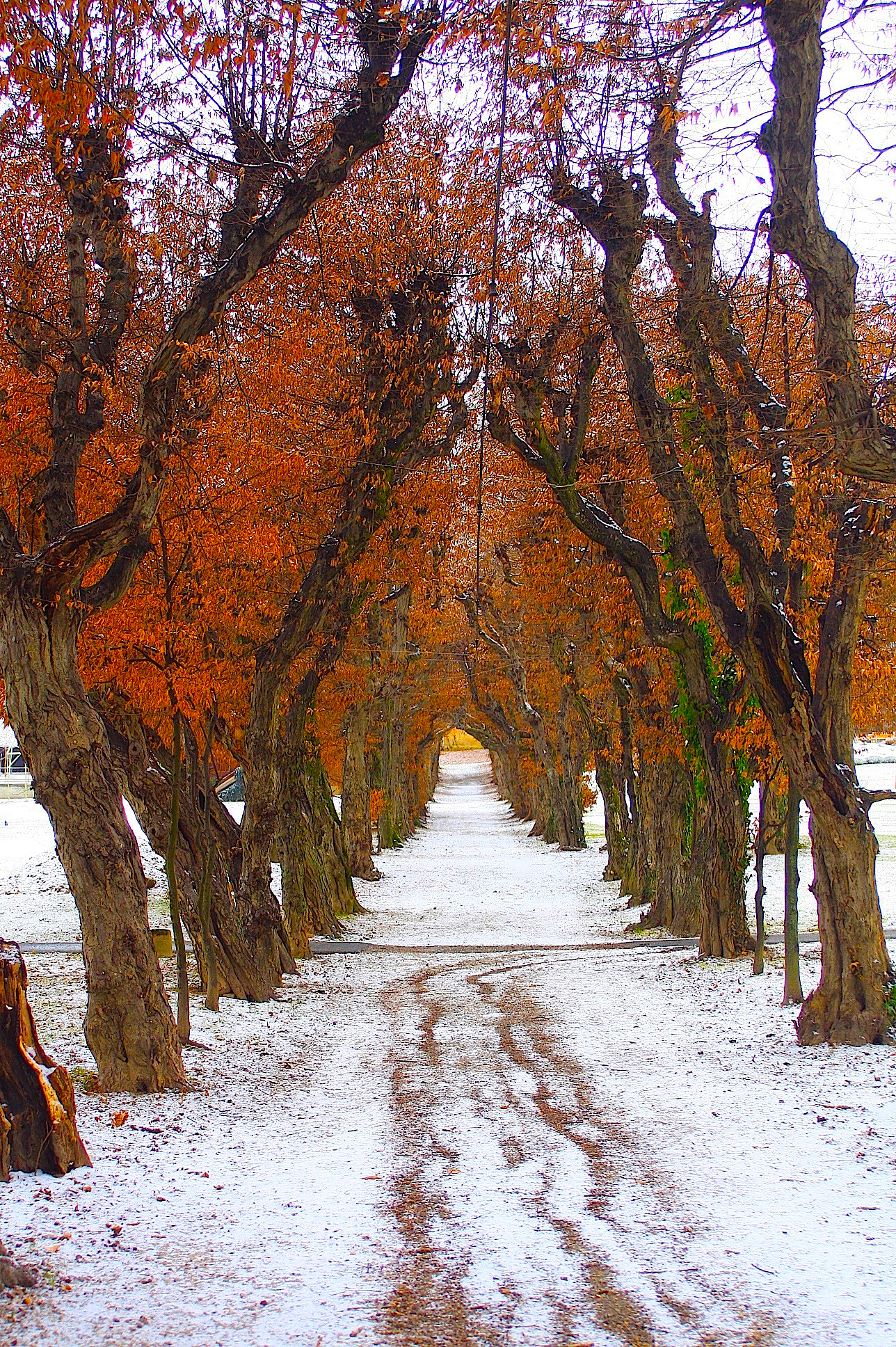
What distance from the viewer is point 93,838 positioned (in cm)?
746

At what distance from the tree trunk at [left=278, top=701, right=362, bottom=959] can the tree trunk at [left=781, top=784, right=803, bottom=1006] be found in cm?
567

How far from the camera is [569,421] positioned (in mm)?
13383

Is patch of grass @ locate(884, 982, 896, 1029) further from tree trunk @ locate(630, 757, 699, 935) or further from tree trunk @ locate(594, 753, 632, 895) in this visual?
tree trunk @ locate(594, 753, 632, 895)

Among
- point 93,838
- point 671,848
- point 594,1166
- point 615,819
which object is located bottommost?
point 594,1166

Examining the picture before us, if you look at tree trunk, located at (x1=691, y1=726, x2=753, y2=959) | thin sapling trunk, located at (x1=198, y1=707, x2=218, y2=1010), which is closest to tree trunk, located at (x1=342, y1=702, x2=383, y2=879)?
tree trunk, located at (x1=691, y1=726, x2=753, y2=959)

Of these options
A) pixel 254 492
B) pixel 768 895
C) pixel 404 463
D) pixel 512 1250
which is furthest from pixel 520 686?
pixel 512 1250

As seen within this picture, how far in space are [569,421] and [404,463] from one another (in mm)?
2175

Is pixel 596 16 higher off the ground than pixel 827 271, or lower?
higher

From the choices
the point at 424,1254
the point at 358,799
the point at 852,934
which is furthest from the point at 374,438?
the point at 358,799

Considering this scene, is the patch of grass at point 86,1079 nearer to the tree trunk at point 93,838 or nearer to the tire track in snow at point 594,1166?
the tree trunk at point 93,838

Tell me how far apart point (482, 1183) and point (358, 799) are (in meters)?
20.5

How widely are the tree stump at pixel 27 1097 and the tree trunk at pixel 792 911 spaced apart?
6563mm

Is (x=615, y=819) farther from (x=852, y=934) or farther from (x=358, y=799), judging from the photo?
(x=852, y=934)

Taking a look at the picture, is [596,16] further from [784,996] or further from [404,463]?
[784,996]
